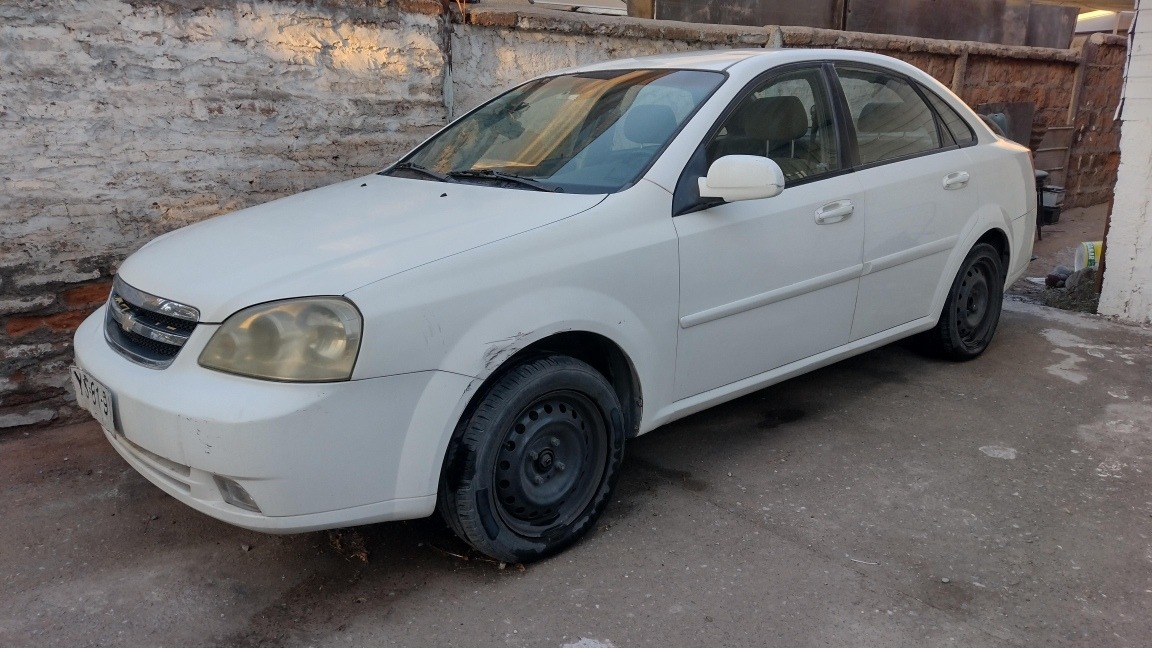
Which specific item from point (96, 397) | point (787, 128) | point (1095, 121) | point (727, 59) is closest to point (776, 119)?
point (787, 128)

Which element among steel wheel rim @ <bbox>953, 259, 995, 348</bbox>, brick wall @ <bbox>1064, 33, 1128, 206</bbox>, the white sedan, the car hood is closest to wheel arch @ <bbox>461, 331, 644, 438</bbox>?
the white sedan

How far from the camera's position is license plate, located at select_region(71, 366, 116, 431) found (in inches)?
108

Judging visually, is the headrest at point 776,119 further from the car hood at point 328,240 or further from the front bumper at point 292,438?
the front bumper at point 292,438

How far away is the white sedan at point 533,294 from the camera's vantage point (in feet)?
8.22

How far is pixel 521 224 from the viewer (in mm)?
2908

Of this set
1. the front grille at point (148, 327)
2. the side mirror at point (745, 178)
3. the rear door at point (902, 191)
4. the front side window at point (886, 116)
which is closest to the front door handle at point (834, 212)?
the rear door at point (902, 191)

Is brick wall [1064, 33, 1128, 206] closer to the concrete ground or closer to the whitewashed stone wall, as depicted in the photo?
the concrete ground

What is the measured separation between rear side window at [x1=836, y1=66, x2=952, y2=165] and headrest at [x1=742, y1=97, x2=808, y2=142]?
33cm

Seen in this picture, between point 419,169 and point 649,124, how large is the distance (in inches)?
40.4

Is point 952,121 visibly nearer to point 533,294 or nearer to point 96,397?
point 533,294

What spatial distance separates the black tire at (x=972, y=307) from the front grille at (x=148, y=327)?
3.57 metres

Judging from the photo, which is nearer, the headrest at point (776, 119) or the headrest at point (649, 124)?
the headrest at point (649, 124)

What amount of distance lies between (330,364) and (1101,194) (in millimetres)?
10966

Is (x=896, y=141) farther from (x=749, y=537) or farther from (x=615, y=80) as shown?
(x=749, y=537)
